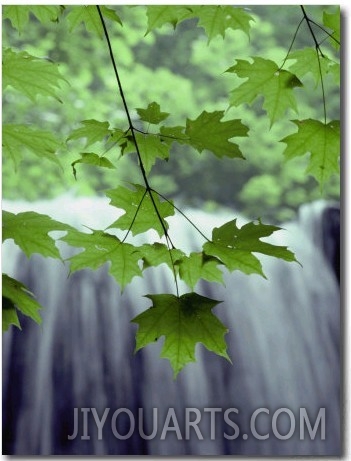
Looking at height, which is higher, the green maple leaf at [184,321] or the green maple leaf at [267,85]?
the green maple leaf at [267,85]

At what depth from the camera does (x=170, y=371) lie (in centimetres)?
172

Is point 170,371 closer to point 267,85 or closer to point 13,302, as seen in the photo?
point 13,302

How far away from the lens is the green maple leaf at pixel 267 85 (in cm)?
109

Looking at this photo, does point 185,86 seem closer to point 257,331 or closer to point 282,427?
point 257,331

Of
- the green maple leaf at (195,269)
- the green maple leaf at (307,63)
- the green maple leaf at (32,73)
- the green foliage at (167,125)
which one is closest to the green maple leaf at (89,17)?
the green foliage at (167,125)

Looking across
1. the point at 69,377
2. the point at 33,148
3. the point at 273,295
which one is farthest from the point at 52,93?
the point at 273,295

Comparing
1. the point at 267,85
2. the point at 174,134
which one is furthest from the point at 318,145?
the point at 174,134

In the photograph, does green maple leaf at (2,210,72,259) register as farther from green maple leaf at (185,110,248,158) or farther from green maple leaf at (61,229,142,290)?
green maple leaf at (185,110,248,158)

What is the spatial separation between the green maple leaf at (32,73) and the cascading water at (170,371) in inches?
19.8

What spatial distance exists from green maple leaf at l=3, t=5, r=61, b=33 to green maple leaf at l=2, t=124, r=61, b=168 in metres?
0.25

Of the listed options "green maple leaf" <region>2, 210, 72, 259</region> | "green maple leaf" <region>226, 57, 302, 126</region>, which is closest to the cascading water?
"green maple leaf" <region>2, 210, 72, 259</region>

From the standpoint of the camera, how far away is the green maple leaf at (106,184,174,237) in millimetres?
1084

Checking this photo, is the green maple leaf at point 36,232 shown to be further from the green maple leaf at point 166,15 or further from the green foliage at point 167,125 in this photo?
the green maple leaf at point 166,15

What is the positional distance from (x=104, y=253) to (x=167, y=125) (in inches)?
28.5
